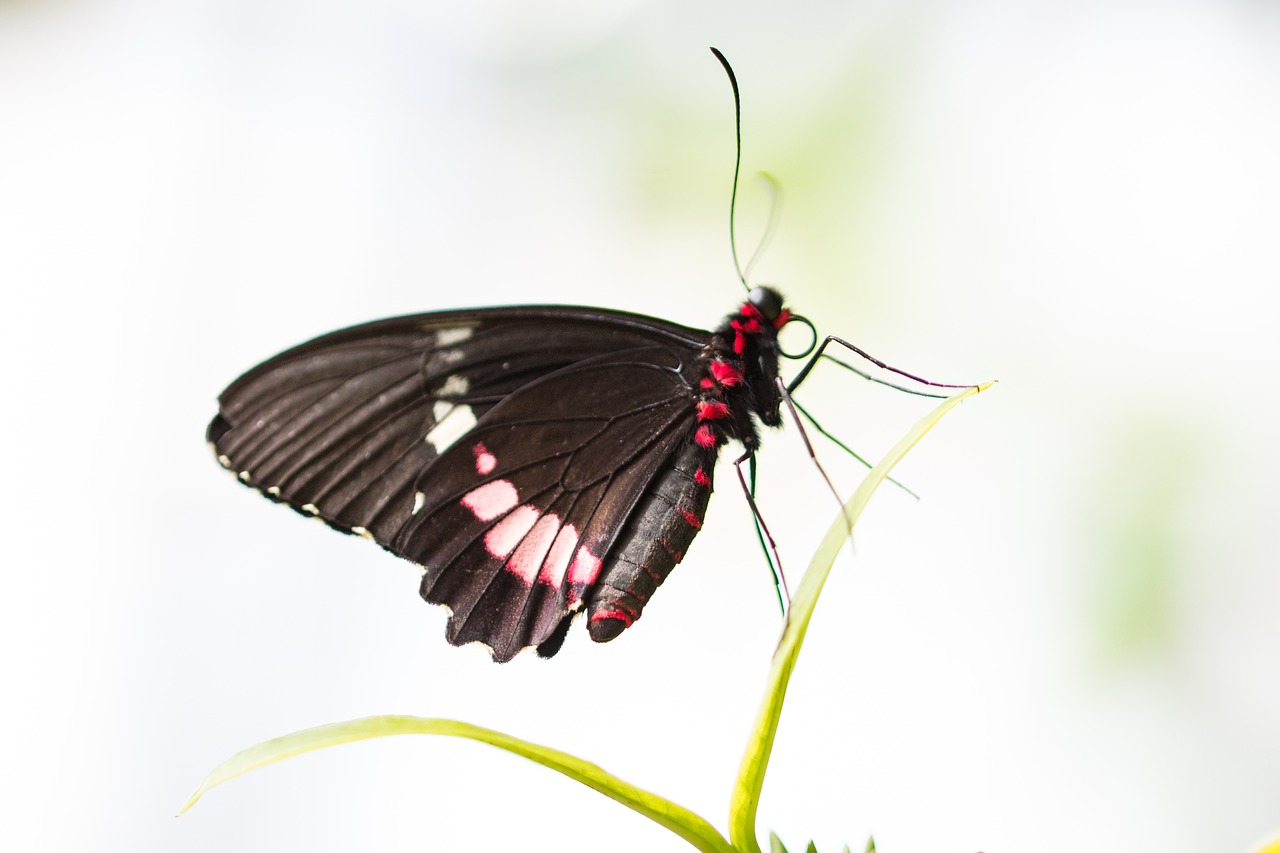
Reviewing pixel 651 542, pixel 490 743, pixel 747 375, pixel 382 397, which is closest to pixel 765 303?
pixel 747 375

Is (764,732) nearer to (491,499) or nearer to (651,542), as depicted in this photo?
(651,542)

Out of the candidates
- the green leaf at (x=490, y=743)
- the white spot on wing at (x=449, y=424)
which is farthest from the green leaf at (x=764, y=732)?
the white spot on wing at (x=449, y=424)

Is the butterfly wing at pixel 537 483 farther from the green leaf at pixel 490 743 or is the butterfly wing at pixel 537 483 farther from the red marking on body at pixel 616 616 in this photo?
the green leaf at pixel 490 743

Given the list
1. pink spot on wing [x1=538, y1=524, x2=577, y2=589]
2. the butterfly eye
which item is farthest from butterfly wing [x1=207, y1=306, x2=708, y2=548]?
pink spot on wing [x1=538, y1=524, x2=577, y2=589]

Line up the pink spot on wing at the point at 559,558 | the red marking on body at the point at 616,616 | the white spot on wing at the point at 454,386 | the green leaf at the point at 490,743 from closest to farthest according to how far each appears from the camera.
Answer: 1. the green leaf at the point at 490,743
2. the red marking on body at the point at 616,616
3. the pink spot on wing at the point at 559,558
4. the white spot on wing at the point at 454,386

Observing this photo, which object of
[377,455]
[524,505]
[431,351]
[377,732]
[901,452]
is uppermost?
[431,351]

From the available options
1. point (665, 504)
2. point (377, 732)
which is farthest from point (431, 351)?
point (377, 732)

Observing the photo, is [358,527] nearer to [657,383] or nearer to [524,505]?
[524,505]

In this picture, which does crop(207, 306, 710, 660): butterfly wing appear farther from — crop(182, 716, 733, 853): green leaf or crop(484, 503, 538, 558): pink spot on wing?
crop(182, 716, 733, 853): green leaf
